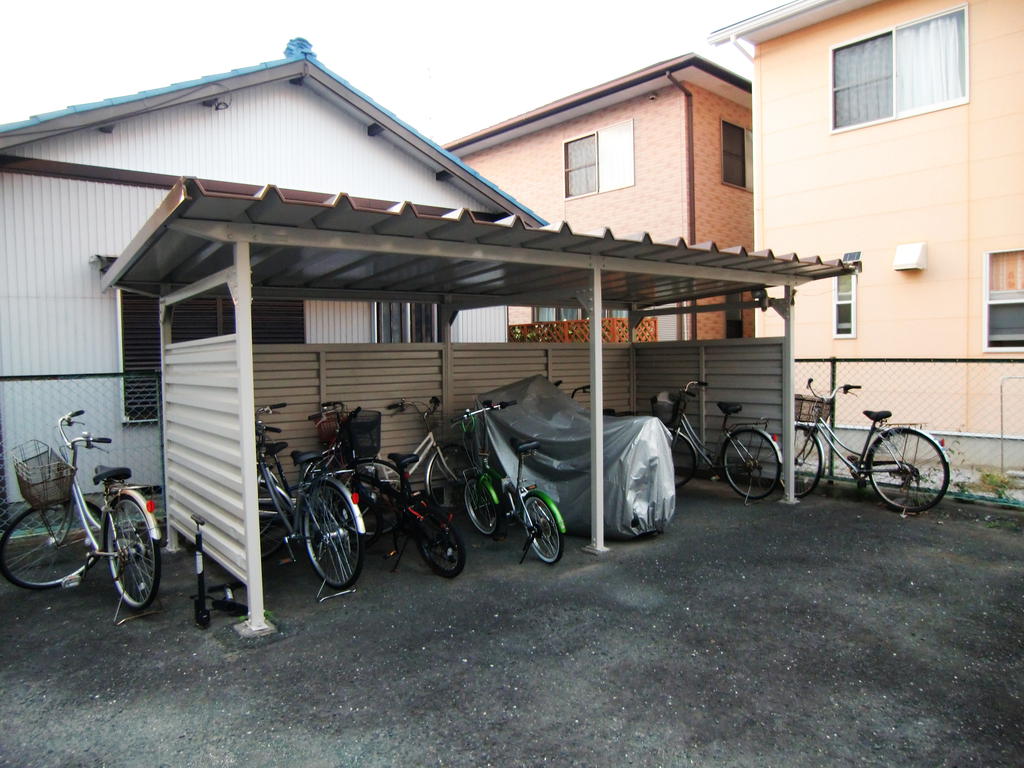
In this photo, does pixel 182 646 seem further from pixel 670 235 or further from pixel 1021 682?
pixel 670 235

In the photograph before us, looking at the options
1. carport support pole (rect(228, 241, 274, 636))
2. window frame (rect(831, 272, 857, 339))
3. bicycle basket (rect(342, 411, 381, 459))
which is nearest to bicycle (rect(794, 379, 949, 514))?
window frame (rect(831, 272, 857, 339))

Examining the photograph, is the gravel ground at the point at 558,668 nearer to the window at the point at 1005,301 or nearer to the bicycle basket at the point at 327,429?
the bicycle basket at the point at 327,429

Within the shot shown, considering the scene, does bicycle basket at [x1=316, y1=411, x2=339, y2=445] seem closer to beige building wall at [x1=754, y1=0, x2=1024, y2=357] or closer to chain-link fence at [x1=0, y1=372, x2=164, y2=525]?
chain-link fence at [x1=0, y1=372, x2=164, y2=525]

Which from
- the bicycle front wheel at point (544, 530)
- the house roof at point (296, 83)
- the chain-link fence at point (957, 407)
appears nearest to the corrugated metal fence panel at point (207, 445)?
the bicycle front wheel at point (544, 530)

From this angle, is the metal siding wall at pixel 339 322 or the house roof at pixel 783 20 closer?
the metal siding wall at pixel 339 322

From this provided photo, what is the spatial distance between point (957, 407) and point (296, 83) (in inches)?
349

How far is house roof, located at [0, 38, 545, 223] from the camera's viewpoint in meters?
5.91

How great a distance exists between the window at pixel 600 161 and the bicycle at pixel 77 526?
978 cm

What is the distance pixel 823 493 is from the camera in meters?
6.67

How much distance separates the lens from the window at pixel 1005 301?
762cm

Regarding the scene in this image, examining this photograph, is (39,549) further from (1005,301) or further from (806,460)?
(1005,301)

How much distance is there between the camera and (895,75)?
8438 millimetres

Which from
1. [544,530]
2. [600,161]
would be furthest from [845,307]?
[544,530]

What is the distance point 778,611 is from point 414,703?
7.13ft
